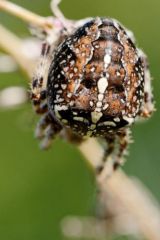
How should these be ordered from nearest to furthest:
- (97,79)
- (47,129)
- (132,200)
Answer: (97,79) < (47,129) < (132,200)

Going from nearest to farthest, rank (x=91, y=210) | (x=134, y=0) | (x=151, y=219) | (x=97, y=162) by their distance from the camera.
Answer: (x=97, y=162) → (x=151, y=219) → (x=91, y=210) → (x=134, y=0)

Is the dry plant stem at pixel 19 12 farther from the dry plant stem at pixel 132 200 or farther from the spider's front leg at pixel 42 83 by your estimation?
the dry plant stem at pixel 132 200

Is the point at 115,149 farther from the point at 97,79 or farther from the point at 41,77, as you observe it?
the point at 97,79

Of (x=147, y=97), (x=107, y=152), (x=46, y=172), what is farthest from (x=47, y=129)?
(x=46, y=172)

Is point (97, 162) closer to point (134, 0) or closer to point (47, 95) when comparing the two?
point (47, 95)

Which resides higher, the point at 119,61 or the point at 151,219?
the point at 119,61

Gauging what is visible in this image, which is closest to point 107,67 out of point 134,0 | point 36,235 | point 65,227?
point 65,227
